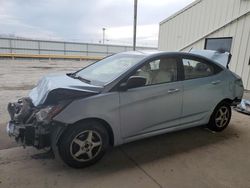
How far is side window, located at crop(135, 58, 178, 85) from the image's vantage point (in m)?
2.99

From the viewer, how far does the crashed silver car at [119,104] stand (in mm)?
2461

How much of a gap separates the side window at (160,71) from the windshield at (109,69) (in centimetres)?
18

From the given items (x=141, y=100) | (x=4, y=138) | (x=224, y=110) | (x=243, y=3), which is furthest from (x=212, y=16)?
(x=4, y=138)

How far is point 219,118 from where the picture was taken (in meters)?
3.83

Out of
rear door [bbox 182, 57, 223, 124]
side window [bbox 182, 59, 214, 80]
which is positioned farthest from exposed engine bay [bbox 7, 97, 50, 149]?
side window [bbox 182, 59, 214, 80]

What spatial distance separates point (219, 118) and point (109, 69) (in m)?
2.23

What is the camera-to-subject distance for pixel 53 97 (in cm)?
245

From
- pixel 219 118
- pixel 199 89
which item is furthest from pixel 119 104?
pixel 219 118

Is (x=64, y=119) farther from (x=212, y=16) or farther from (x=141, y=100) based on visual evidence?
(x=212, y=16)

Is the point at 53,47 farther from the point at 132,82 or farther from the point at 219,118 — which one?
the point at 132,82

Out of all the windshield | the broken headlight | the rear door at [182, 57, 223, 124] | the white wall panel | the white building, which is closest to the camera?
the broken headlight

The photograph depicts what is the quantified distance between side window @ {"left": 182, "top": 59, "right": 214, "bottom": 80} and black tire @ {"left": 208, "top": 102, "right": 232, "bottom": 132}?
26.6 inches

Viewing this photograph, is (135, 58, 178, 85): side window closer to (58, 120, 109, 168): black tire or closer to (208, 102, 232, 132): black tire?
(58, 120, 109, 168): black tire

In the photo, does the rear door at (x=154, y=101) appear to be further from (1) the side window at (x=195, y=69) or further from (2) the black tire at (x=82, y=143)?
(2) the black tire at (x=82, y=143)
